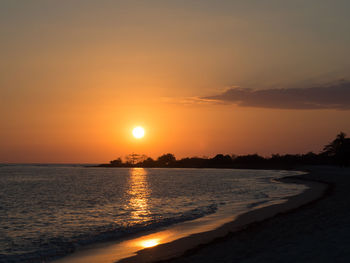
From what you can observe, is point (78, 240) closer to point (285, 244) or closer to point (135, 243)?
point (135, 243)

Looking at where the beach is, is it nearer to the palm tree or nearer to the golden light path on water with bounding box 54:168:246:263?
the golden light path on water with bounding box 54:168:246:263

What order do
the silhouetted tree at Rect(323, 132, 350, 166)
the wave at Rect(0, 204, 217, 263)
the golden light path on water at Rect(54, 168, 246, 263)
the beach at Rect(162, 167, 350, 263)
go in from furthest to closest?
the silhouetted tree at Rect(323, 132, 350, 166), the wave at Rect(0, 204, 217, 263), the golden light path on water at Rect(54, 168, 246, 263), the beach at Rect(162, 167, 350, 263)

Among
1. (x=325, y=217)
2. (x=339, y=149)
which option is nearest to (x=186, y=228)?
(x=325, y=217)

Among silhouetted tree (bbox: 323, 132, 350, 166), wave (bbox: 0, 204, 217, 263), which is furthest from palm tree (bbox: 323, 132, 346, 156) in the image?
wave (bbox: 0, 204, 217, 263)

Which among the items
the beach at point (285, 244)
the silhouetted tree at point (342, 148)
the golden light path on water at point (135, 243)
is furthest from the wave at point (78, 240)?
the silhouetted tree at point (342, 148)

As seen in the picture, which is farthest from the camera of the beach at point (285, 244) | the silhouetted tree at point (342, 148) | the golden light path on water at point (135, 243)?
the silhouetted tree at point (342, 148)

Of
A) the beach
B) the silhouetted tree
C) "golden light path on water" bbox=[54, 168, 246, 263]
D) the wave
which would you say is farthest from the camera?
the silhouetted tree

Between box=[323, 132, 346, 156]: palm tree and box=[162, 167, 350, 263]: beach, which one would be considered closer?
box=[162, 167, 350, 263]: beach

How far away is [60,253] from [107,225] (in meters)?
8.27

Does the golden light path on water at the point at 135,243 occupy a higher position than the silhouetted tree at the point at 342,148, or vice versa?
the silhouetted tree at the point at 342,148

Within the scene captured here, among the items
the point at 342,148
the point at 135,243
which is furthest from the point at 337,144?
the point at 135,243

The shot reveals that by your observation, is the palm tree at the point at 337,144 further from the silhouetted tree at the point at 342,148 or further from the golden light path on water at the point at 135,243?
the golden light path on water at the point at 135,243

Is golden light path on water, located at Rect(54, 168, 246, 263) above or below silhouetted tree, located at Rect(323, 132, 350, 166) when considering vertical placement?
below

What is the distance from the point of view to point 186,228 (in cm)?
2264
